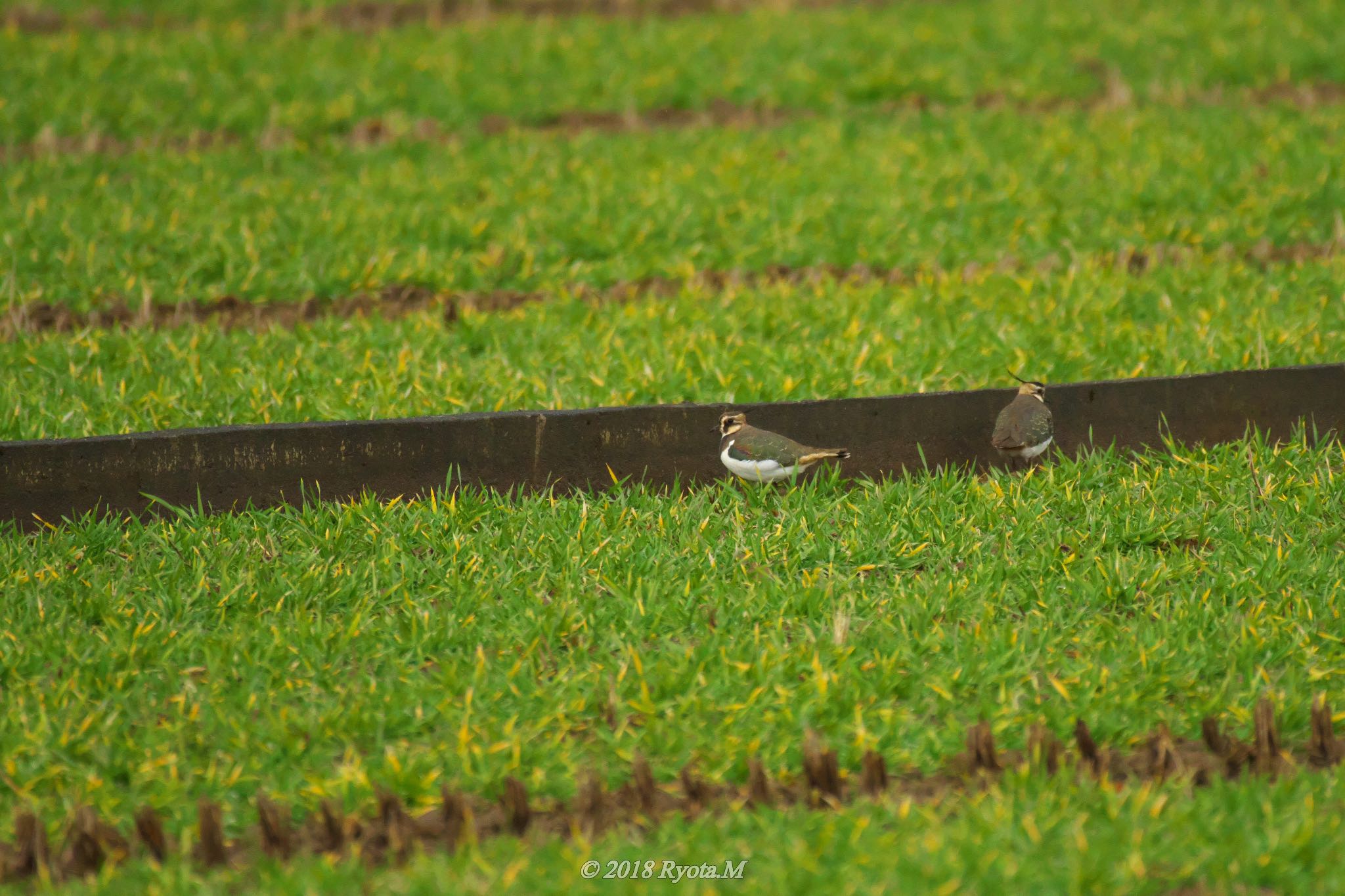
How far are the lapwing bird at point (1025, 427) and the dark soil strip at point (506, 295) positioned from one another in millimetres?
2757

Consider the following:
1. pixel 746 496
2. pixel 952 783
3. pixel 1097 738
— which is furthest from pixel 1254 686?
pixel 746 496

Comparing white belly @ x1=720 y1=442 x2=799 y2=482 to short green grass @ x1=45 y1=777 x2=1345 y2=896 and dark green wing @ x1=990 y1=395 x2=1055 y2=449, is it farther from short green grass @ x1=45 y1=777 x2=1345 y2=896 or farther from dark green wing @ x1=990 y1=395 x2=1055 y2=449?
short green grass @ x1=45 y1=777 x2=1345 y2=896

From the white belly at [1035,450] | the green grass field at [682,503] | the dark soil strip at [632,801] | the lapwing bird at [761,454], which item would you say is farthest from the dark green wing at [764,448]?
the dark soil strip at [632,801]

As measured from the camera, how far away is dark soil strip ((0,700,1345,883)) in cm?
313

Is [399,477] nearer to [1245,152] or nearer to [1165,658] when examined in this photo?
[1165,658]

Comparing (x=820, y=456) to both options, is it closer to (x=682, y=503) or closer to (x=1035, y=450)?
(x=682, y=503)

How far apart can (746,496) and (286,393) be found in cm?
235

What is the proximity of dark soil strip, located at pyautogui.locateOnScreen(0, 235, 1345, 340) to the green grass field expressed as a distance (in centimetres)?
7

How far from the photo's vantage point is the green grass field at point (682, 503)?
131 inches

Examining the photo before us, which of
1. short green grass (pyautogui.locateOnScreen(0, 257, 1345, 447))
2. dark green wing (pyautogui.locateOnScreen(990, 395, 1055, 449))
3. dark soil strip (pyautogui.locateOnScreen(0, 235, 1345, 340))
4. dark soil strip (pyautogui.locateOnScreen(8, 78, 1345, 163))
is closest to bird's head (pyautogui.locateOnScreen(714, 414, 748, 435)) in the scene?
short green grass (pyautogui.locateOnScreen(0, 257, 1345, 447))

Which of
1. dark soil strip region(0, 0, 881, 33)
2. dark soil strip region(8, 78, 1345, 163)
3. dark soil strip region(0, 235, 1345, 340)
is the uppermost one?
dark soil strip region(0, 0, 881, 33)

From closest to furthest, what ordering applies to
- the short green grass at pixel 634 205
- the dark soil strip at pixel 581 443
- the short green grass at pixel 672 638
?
the short green grass at pixel 672 638 < the dark soil strip at pixel 581 443 < the short green grass at pixel 634 205

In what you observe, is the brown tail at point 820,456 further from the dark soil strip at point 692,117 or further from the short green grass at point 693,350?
the dark soil strip at point 692,117

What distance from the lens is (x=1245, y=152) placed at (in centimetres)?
1009
